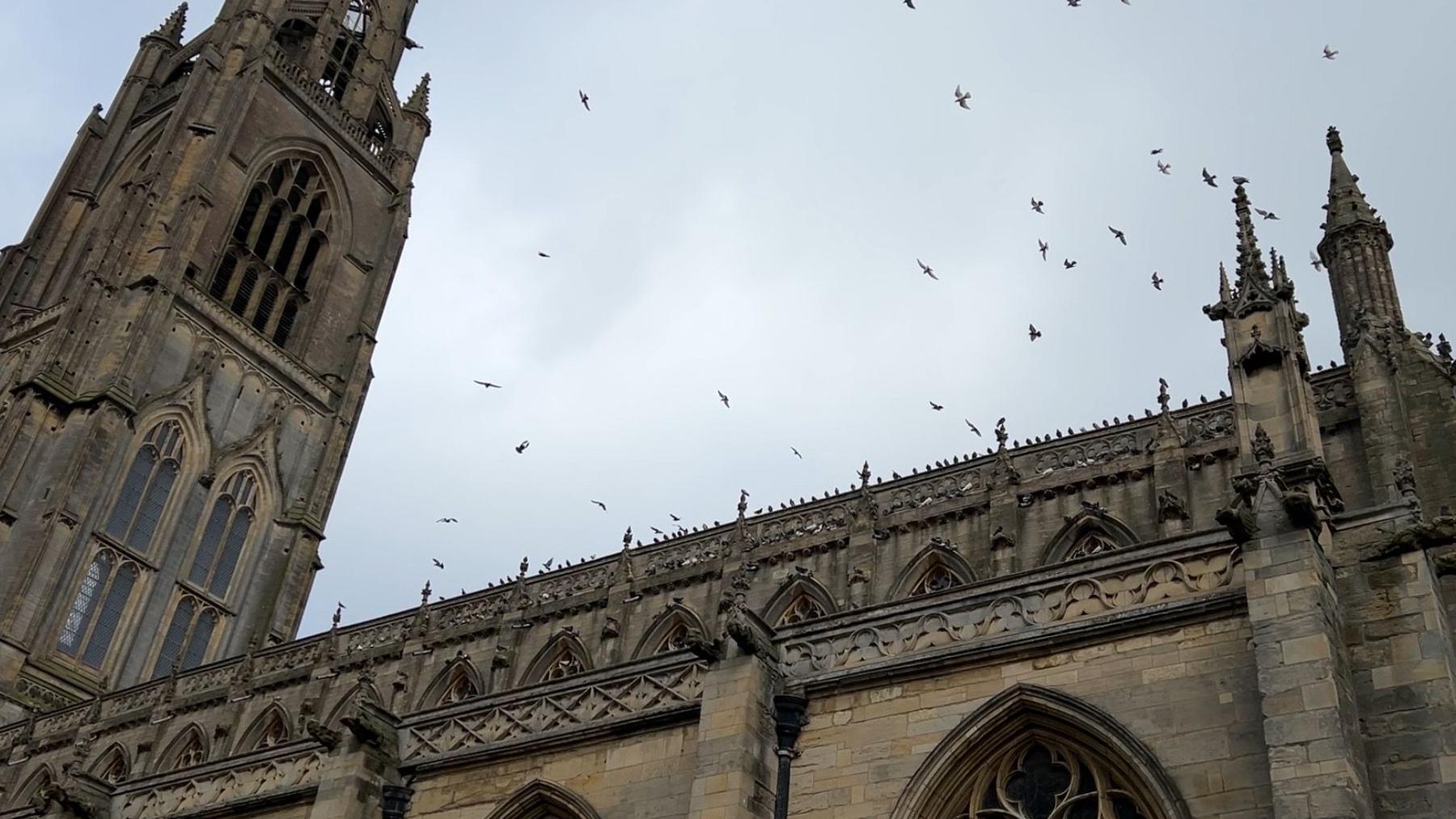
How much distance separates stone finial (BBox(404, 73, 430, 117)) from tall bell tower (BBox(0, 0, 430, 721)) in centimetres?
89

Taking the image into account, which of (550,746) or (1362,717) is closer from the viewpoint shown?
(1362,717)

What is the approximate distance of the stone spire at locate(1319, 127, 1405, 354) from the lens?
80.3 ft

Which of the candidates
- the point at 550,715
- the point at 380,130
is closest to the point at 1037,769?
the point at 550,715

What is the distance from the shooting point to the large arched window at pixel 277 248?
155ft

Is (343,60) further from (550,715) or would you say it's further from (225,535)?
(550,715)

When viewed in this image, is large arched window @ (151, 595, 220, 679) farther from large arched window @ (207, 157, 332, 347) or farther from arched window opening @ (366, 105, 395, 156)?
arched window opening @ (366, 105, 395, 156)

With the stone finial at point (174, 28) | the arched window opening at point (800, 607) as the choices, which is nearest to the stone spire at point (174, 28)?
the stone finial at point (174, 28)

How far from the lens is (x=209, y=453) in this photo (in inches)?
1715

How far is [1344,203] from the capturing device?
1035 inches

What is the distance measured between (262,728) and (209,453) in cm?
1268

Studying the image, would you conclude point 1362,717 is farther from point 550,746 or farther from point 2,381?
point 2,381

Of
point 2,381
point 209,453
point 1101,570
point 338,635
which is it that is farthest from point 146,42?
point 1101,570

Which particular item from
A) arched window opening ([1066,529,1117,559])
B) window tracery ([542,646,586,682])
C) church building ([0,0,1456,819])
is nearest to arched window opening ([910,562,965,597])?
church building ([0,0,1456,819])

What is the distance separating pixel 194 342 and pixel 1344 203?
3506 cm
